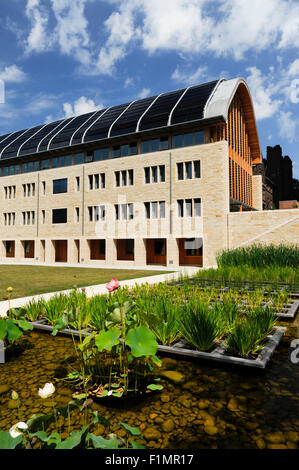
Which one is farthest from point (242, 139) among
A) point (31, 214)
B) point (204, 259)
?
point (31, 214)

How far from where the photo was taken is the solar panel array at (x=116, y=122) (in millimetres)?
29484

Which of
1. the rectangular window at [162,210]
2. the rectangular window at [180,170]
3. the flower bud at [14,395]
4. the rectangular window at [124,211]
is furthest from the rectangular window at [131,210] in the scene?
the flower bud at [14,395]

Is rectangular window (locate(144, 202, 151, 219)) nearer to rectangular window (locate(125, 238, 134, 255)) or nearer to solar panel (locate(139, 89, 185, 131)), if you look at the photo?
rectangular window (locate(125, 238, 134, 255))

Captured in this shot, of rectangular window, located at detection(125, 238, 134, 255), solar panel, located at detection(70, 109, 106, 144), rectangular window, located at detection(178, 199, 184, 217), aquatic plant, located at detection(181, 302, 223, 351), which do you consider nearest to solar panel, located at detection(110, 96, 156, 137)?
solar panel, located at detection(70, 109, 106, 144)

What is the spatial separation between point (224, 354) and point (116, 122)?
1294 inches

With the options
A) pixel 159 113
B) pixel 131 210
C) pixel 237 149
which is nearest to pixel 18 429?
pixel 131 210

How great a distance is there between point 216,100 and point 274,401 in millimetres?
29791

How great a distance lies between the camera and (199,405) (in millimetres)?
3170

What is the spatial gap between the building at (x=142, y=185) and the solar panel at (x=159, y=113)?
0.15 m

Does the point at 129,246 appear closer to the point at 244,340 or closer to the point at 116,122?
the point at 116,122

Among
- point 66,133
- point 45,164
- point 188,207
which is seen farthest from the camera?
point 45,164

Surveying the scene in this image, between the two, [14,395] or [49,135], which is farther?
[49,135]

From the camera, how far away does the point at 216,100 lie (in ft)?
92.9
